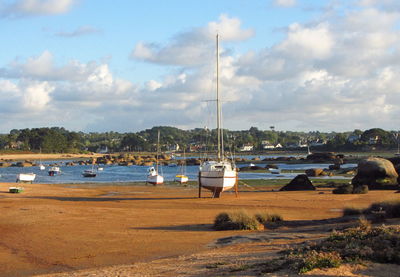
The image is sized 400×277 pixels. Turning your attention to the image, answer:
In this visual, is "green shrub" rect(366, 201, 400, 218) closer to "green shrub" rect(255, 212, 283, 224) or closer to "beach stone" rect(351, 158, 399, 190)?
"green shrub" rect(255, 212, 283, 224)

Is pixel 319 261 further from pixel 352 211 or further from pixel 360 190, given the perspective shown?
pixel 360 190

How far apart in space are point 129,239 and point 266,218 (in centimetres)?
669

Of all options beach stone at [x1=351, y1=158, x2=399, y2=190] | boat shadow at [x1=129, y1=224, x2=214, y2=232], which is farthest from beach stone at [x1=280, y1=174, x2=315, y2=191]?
boat shadow at [x1=129, y1=224, x2=214, y2=232]

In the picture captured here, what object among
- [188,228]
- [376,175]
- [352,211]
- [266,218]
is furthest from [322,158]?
[188,228]

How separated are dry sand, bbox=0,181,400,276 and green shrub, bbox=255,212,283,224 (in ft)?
7.53

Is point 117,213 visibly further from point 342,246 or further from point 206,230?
point 342,246

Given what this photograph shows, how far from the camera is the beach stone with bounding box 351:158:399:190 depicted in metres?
45.8

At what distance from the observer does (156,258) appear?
17016mm

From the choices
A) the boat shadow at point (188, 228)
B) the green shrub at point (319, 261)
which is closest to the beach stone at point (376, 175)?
the boat shadow at point (188, 228)

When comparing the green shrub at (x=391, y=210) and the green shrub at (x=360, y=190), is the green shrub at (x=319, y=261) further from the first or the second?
the green shrub at (x=360, y=190)

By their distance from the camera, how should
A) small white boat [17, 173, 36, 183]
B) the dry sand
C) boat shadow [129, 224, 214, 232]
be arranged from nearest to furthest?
the dry sand < boat shadow [129, 224, 214, 232] < small white boat [17, 173, 36, 183]

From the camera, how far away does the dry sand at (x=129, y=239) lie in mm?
15338

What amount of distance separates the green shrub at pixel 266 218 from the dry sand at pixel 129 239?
90.3 inches

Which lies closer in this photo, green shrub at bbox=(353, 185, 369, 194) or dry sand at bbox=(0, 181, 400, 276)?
dry sand at bbox=(0, 181, 400, 276)
